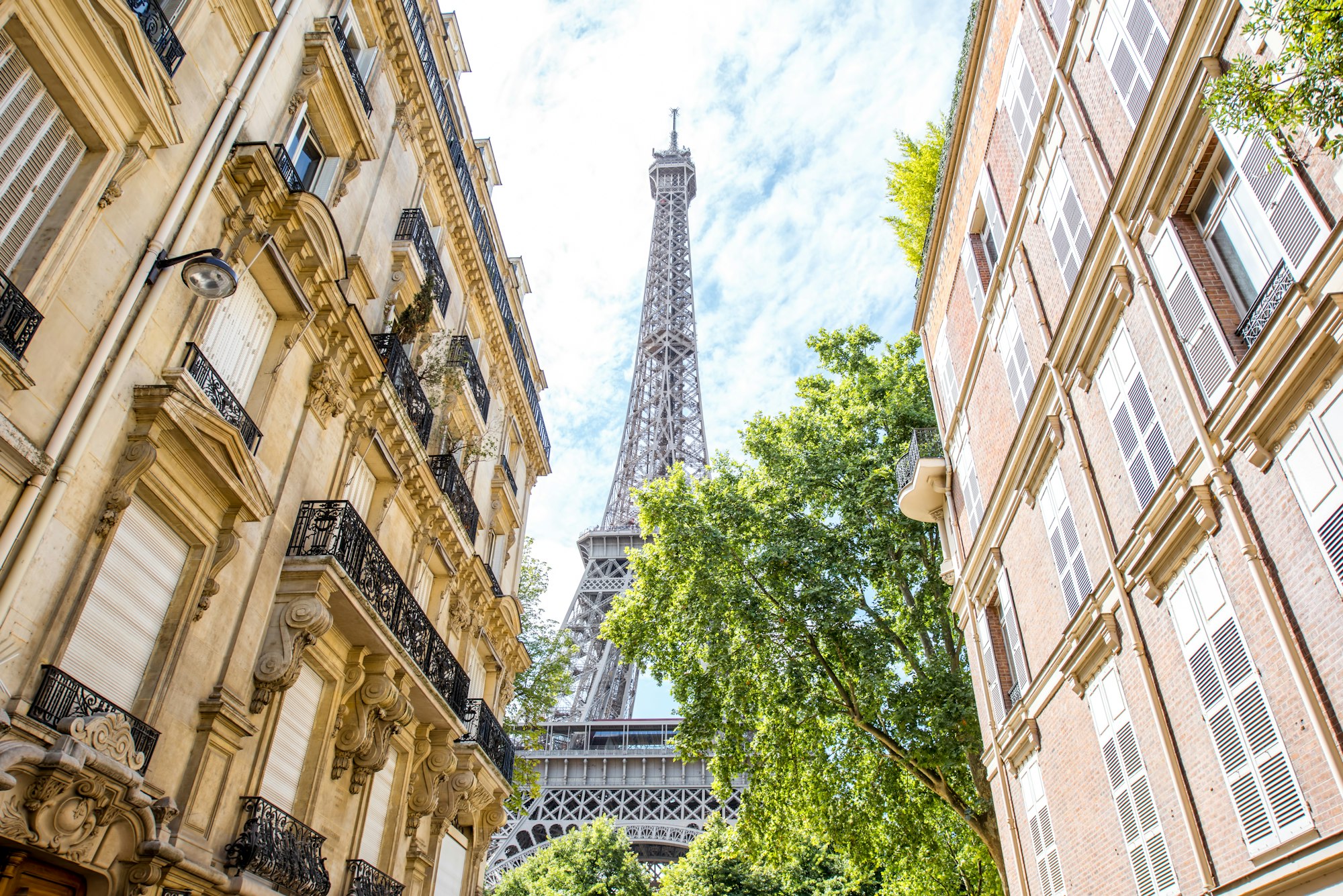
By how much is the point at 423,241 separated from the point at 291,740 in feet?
28.6

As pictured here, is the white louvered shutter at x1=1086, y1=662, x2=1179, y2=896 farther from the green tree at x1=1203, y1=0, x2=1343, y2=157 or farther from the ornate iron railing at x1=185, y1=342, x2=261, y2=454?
the ornate iron railing at x1=185, y1=342, x2=261, y2=454

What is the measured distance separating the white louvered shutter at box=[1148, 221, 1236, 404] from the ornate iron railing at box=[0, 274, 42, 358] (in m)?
10.0

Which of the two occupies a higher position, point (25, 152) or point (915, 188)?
point (915, 188)

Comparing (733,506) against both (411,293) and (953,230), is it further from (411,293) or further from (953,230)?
(411,293)

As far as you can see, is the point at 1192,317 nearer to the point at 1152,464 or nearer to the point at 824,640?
the point at 1152,464

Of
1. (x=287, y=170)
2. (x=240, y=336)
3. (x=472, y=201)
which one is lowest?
(x=240, y=336)

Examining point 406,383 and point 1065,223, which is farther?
point 406,383

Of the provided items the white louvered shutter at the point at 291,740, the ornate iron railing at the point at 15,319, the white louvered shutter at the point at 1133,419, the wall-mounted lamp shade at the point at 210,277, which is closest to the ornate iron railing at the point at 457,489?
the white louvered shutter at the point at 291,740

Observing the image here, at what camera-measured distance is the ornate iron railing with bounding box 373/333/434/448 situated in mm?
14250

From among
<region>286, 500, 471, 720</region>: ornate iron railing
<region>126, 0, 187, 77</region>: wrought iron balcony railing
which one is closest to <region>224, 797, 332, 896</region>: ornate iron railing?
<region>286, 500, 471, 720</region>: ornate iron railing

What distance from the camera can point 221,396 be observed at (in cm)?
1016

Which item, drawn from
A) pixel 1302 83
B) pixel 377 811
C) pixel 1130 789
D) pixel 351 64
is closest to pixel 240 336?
pixel 351 64

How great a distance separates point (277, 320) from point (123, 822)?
630 cm

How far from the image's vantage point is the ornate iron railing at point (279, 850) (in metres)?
9.48
